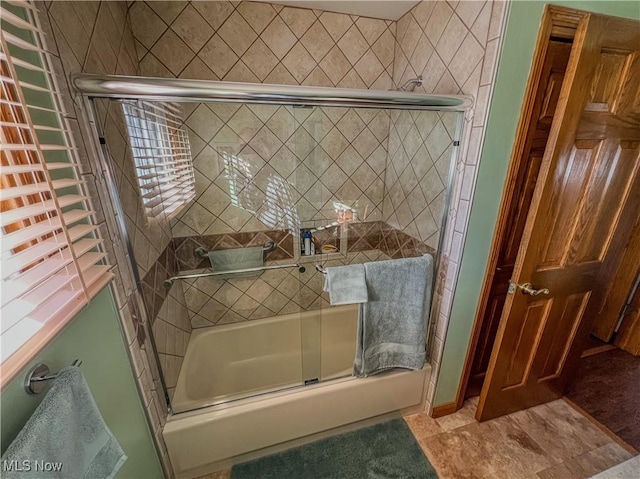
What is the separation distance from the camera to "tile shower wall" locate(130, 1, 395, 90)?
153 cm

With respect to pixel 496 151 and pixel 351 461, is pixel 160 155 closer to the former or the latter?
pixel 496 151

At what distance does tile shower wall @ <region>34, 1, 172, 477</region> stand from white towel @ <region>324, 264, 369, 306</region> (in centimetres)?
88

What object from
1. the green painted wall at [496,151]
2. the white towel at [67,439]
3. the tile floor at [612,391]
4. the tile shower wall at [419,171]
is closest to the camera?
the white towel at [67,439]

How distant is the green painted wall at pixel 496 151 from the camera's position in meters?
1.08

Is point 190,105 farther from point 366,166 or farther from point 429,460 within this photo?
point 429,460

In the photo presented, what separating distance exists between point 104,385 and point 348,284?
1032 mm

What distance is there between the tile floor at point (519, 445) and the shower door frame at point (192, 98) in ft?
4.37

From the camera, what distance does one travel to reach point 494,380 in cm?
153

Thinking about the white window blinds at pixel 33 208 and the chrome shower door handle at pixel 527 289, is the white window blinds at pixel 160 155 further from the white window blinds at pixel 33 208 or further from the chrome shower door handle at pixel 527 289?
the chrome shower door handle at pixel 527 289

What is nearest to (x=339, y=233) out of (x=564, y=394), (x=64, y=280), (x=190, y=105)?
(x=190, y=105)

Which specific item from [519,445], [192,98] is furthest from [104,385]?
[519,445]

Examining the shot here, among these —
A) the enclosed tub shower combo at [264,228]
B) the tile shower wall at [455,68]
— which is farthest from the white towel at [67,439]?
the tile shower wall at [455,68]

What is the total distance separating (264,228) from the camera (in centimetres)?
201

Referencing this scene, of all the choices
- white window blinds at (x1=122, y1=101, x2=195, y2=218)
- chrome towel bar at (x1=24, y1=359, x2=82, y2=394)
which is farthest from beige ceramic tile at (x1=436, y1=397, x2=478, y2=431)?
white window blinds at (x1=122, y1=101, x2=195, y2=218)
